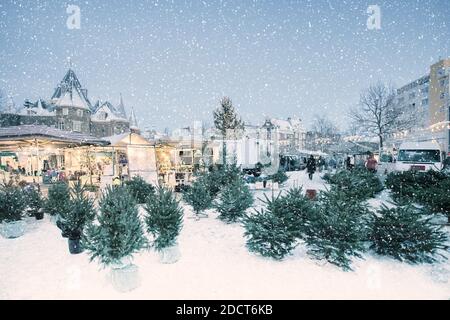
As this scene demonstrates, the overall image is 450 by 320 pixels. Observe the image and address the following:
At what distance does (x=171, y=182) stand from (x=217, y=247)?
836 centimetres

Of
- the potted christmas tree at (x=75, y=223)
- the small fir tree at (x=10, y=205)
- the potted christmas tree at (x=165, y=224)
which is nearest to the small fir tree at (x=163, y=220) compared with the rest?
the potted christmas tree at (x=165, y=224)

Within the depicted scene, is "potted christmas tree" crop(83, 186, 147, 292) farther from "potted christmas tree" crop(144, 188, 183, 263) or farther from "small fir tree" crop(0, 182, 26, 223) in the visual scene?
"small fir tree" crop(0, 182, 26, 223)

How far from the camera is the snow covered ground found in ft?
13.2

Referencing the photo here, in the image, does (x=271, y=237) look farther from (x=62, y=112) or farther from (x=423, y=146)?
(x=62, y=112)

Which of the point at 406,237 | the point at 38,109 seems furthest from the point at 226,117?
the point at 406,237

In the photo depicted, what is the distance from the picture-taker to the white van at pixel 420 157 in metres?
15.6

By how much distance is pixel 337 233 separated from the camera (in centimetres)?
495

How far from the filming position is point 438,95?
45156mm

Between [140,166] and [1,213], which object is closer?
[1,213]

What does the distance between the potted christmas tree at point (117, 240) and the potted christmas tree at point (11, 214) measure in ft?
13.0

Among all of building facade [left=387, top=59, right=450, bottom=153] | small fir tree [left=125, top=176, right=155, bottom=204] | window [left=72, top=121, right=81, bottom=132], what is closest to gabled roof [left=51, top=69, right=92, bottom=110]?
window [left=72, top=121, right=81, bottom=132]
